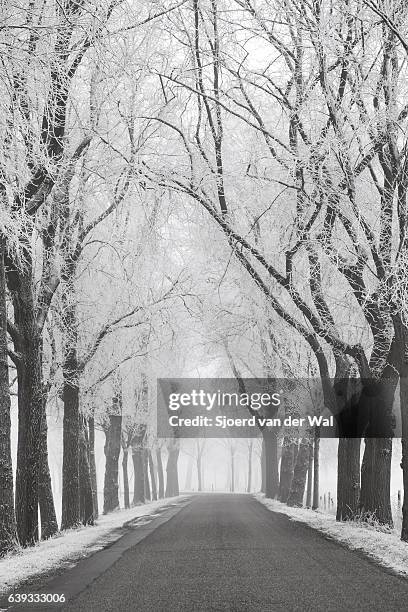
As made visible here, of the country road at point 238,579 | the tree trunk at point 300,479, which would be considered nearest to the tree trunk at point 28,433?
the country road at point 238,579

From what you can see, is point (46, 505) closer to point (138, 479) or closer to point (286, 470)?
point (286, 470)

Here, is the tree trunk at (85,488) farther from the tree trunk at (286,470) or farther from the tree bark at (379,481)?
the tree trunk at (286,470)

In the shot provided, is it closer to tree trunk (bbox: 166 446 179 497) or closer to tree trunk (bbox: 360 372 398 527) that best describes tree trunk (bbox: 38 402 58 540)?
tree trunk (bbox: 360 372 398 527)

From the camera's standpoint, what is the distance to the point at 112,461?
28.4 meters

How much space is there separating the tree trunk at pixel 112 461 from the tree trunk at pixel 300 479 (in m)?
6.70

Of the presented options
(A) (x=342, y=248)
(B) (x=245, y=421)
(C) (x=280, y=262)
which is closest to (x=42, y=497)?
(C) (x=280, y=262)

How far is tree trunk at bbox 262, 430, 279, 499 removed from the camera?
33312 millimetres

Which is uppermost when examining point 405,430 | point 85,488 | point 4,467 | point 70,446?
point 405,430

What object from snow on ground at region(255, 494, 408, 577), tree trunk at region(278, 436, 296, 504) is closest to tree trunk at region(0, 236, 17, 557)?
snow on ground at region(255, 494, 408, 577)

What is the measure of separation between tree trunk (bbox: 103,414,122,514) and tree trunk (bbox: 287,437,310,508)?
6702mm

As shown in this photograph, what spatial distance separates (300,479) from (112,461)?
23.8 feet

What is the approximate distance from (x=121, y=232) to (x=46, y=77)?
9.65 m

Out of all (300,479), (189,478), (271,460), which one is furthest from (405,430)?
(189,478)

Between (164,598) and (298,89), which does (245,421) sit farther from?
(164,598)
